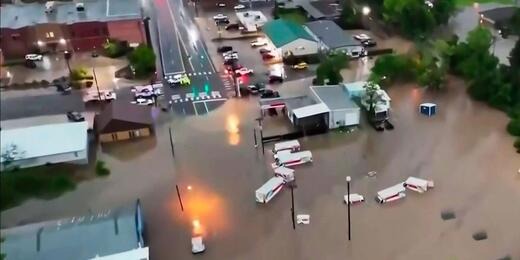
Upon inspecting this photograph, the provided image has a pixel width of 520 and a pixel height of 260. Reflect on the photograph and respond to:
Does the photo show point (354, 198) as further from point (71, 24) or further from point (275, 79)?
point (71, 24)

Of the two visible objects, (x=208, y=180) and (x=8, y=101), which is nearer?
(x=8, y=101)

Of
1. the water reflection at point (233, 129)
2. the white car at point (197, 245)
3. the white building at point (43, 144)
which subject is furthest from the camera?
the water reflection at point (233, 129)

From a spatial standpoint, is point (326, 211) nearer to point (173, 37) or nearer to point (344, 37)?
point (344, 37)

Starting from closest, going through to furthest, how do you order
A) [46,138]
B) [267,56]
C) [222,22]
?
[46,138] → [267,56] → [222,22]

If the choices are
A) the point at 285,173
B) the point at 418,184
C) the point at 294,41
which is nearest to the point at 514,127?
the point at 418,184

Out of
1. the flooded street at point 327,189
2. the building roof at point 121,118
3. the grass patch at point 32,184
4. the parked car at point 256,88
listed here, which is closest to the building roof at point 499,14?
the flooded street at point 327,189

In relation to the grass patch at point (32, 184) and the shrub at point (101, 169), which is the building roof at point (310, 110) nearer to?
the shrub at point (101, 169)

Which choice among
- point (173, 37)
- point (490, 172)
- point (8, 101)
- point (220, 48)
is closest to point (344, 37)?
point (220, 48)
